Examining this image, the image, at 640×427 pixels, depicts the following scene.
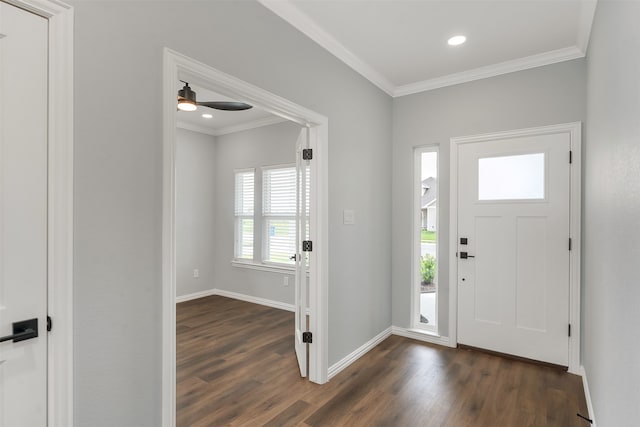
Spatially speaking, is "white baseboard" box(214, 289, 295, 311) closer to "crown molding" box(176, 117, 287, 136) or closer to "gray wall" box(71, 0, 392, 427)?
"crown molding" box(176, 117, 287, 136)

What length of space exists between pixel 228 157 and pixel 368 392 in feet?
14.4

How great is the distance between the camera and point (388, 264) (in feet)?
12.6

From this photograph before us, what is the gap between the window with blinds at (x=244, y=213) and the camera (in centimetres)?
543

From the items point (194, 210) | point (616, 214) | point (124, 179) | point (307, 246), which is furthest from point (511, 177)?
point (194, 210)

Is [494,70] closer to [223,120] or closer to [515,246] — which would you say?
[515,246]

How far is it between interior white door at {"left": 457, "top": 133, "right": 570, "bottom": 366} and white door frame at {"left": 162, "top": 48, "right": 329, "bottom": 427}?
5.42ft

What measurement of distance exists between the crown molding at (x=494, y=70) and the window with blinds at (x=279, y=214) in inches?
80.3

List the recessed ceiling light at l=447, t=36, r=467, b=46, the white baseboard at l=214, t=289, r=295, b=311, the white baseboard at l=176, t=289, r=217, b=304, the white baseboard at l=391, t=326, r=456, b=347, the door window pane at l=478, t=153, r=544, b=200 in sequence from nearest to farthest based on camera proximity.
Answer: the recessed ceiling light at l=447, t=36, r=467, b=46, the door window pane at l=478, t=153, r=544, b=200, the white baseboard at l=391, t=326, r=456, b=347, the white baseboard at l=214, t=289, r=295, b=311, the white baseboard at l=176, t=289, r=217, b=304

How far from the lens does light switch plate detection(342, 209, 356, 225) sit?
3051mm
